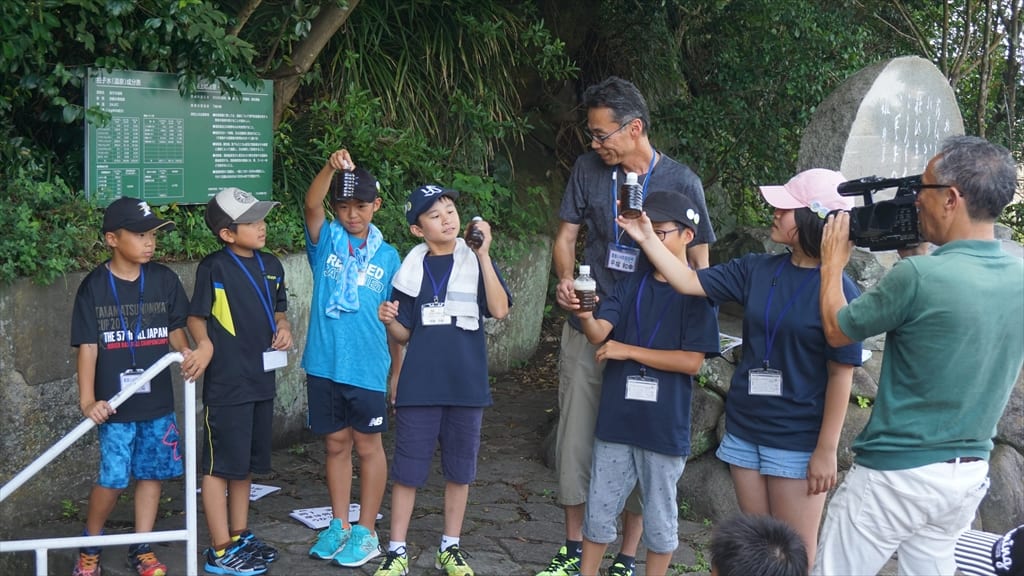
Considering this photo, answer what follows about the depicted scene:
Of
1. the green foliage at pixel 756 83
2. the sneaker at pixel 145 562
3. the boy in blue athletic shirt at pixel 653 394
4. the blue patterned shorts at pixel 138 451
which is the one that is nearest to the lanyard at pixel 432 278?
the boy in blue athletic shirt at pixel 653 394

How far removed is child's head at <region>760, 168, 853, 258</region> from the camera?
3.66 metres

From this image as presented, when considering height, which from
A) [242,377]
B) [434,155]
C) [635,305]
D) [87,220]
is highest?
[434,155]

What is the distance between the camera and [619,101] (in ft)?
14.1

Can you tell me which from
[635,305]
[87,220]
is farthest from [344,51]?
[635,305]

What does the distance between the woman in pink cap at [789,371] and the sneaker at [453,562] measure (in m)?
1.25

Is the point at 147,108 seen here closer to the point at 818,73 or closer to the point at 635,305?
the point at 635,305

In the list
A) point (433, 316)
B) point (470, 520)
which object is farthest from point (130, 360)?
point (470, 520)

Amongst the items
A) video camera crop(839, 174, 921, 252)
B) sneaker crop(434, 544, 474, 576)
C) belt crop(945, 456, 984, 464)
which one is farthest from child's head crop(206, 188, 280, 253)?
belt crop(945, 456, 984, 464)

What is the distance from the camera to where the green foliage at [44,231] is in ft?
15.9

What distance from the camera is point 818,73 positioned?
8164 mm

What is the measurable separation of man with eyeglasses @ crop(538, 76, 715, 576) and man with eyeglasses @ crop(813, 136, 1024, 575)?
1258 millimetres

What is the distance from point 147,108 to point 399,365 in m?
2.18

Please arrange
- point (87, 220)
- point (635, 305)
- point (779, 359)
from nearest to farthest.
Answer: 1. point (779, 359)
2. point (635, 305)
3. point (87, 220)

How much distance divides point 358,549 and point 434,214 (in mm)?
1464
